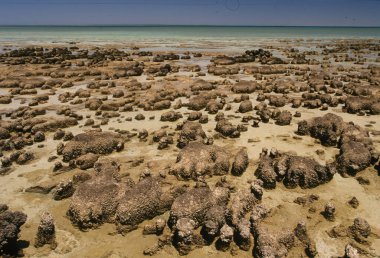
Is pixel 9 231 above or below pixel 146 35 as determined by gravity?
below

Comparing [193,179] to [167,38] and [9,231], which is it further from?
[167,38]

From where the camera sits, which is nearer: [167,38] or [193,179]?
[193,179]

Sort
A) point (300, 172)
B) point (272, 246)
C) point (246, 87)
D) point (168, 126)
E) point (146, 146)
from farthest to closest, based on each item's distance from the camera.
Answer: point (246, 87), point (168, 126), point (146, 146), point (300, 172), point (272, 246)

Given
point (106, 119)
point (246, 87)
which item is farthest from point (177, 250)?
point (246, 87)

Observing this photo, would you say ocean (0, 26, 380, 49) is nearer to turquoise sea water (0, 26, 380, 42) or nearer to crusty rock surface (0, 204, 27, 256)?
turquoise sea water (0, 26, 380, 42)

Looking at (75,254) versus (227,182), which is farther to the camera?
(227,182)

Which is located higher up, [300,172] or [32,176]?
[300,172]

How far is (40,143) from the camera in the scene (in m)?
10.1

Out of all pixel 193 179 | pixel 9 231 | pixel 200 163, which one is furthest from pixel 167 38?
pixel 9 231

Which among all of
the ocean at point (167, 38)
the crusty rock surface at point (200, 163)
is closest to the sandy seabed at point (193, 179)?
the crusty rock surface at point (200, 163)

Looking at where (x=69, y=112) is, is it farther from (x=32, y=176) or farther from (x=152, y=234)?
(x=152, y=234)

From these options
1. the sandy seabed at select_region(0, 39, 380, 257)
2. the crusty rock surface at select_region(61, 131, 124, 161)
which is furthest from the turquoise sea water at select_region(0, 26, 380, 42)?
the crusty rock surface at select_region(61, 131, 124, 161)

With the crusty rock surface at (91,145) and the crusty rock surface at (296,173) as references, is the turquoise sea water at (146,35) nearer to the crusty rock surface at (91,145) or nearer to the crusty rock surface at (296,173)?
the crusty rock surface at (91,145)

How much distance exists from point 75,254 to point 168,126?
6.51 meters
